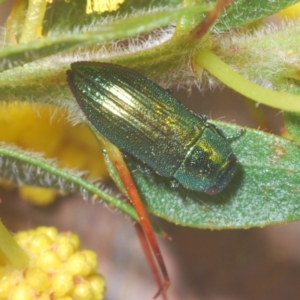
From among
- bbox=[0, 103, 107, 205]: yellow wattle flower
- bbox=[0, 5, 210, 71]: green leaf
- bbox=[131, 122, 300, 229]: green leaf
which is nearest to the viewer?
bbox=[0, 5, 210, 71]: green leaf

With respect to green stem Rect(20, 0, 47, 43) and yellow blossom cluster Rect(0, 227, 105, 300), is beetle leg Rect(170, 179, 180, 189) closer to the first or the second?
yellow blossom cluster Rect(0, 227, 105, 300)

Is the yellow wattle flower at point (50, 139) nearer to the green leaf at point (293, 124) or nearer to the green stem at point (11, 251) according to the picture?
the green stem at point (11, 251)

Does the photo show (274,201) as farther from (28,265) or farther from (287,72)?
(28,265)

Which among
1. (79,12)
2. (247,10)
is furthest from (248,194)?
(79,12)

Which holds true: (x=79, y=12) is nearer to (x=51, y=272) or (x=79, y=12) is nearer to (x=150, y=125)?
(x=150, y=125)

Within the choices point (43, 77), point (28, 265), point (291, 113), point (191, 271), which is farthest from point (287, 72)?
point (191, 271)

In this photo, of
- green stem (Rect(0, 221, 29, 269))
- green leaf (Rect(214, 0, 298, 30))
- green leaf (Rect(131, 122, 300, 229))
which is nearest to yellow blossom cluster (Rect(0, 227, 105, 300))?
green stem (Rect(0, 221, 29, 269))
